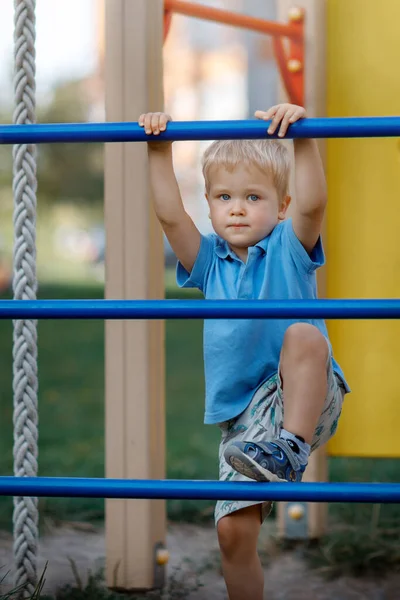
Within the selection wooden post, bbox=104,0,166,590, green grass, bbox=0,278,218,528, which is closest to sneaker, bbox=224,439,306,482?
wooden post, bbox=104,0,166,590

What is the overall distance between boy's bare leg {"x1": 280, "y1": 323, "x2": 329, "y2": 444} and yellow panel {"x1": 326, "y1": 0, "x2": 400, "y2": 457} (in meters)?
0.89

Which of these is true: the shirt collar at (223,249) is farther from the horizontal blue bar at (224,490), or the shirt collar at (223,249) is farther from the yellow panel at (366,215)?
the yellow panel at (366,215)

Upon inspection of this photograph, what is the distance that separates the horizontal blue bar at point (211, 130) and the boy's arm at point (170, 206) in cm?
16

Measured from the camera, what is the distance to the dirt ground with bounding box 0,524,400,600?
2.02 metres

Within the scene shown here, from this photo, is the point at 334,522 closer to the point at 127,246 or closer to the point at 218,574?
the point at 218,574

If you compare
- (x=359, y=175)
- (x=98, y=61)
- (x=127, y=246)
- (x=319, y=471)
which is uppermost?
(x=98, y=61)

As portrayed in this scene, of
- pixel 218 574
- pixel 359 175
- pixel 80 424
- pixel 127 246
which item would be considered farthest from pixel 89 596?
pixel 80 424

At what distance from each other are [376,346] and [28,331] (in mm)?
1029

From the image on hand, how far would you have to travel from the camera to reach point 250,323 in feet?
5.48

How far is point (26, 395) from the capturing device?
1693 mm

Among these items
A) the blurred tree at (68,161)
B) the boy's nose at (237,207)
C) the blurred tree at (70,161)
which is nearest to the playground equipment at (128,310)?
the boy's nose at (237,207)

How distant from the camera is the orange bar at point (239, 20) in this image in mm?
2240

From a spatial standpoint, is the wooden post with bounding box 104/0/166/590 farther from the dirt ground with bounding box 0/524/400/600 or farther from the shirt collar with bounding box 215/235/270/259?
the shirt collar with bounding box 215/235/270/259

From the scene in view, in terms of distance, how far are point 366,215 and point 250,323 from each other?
82 cm
